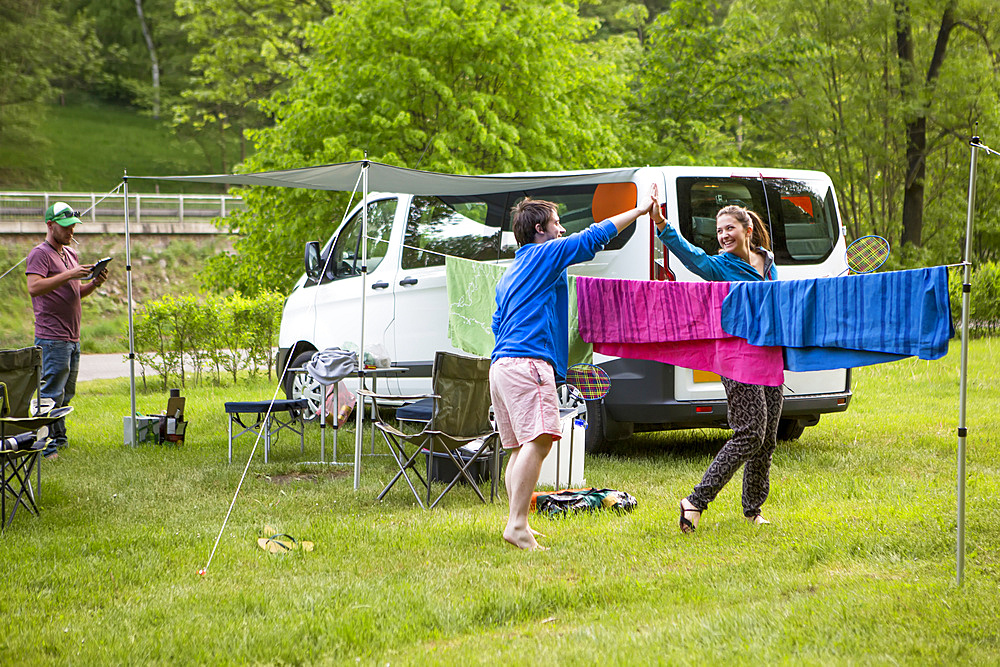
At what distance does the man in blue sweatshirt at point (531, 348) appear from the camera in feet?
14.5

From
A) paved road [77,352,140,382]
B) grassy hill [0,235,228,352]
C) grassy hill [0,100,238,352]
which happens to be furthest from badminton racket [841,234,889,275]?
grassy hill [0,235,228,352]

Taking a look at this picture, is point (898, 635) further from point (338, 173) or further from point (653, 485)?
point (338, 173)

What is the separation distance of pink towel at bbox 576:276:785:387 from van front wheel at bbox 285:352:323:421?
10.3ft

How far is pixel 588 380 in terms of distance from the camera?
5.40 meters

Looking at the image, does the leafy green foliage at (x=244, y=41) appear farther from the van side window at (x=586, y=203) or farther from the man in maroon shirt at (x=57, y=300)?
the van side window at (x=586, y=203)

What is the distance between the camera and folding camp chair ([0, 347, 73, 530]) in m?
5.32

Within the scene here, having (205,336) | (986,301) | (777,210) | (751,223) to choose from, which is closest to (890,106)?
(986,301)

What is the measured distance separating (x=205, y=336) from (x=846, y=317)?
1071 centimetres

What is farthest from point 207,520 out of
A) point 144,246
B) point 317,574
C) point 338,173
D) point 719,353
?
point 144,246

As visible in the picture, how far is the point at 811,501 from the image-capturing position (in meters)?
5.44

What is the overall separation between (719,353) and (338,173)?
10.5 feet

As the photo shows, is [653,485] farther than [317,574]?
Yes

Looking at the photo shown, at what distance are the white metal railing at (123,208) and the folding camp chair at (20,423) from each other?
21.3m

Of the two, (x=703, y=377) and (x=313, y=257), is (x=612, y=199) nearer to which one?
(x=703, y=377)
